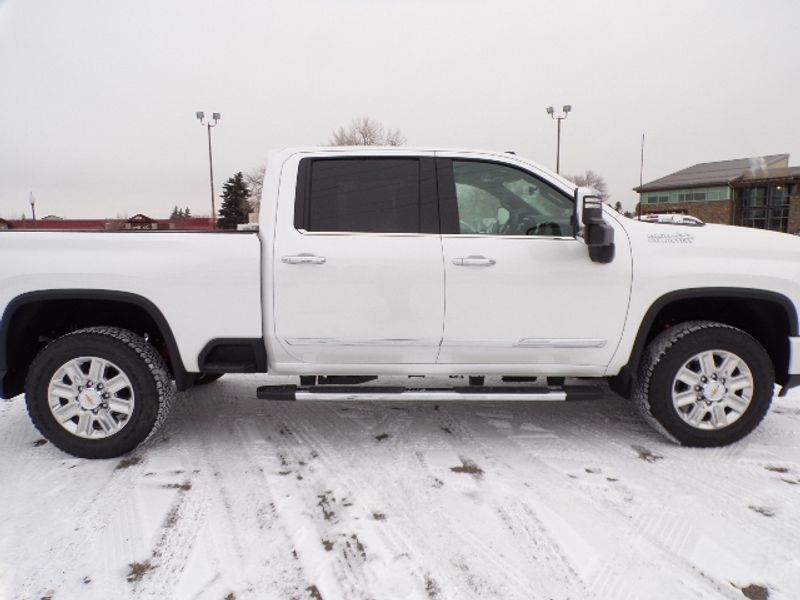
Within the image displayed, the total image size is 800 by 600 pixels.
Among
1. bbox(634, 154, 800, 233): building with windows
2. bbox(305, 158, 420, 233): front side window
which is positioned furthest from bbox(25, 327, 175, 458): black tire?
bbox(634, 154, 800, 233): building with windows

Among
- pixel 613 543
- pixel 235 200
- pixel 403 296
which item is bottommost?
pixel 613 543

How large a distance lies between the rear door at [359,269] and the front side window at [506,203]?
23 centimetres

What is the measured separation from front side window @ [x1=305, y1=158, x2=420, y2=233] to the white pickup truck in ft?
0.03

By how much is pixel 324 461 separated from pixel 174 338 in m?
1.24

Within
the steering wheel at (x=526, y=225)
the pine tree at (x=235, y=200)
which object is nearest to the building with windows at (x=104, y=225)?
the steering wheel at (x=526, y=225)

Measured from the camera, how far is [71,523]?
2.62 metres

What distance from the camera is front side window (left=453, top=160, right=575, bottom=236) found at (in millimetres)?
3357

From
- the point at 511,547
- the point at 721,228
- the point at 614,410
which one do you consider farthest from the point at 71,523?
the point at 721,228

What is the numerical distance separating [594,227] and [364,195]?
1458mm

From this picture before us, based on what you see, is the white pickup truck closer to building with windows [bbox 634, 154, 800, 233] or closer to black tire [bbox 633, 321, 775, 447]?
black tire [bbox 633, 321, 775, 447]

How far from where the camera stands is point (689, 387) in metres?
3.42

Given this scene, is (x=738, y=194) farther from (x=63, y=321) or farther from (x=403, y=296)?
(x=63, y=321)

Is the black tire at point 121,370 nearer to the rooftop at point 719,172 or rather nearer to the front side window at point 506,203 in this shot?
the front side window at point 506,203

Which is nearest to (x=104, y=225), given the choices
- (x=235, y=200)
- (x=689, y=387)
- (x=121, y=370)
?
(x=121, y=370)
